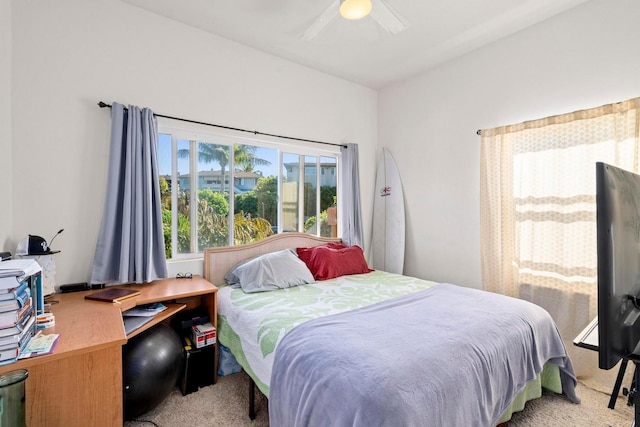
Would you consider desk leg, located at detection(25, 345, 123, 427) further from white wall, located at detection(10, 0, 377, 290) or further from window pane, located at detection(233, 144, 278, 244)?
window pane, located at detection(233, 144, 278, 244)

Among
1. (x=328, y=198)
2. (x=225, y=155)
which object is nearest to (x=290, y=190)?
(x=328, y=198)

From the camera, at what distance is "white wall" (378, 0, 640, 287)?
2178 millimetres

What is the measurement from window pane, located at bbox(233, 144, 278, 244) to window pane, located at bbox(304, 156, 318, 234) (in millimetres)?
377

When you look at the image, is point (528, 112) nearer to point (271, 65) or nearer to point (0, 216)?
point (271, 65)

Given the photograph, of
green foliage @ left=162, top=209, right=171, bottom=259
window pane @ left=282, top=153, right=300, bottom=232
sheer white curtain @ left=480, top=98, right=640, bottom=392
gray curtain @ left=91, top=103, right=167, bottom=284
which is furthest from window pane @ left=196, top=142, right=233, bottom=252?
sheer white curtain @ left=480, top=98, right=640, bottom=392

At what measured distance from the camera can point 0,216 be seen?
1700mm

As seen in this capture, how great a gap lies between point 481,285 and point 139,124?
10.5ft

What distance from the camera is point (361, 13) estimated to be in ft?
5.94

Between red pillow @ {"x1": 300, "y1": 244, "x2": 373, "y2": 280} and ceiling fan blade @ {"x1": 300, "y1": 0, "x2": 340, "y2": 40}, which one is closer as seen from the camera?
ceiling fan blade @ {"x1": 300, "y1": 0, "x2": 340, "y2": 40}

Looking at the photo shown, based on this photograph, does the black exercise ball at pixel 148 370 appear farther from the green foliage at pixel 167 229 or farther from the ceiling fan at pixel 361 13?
the ceiling fan at pixel 361 13

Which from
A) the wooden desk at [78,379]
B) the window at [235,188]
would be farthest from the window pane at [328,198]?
the wooden desk at [78,379]

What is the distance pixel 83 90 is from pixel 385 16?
211cm

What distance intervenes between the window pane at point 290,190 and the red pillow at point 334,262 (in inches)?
16.6

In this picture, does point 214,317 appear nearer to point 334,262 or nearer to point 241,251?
point 241,251
